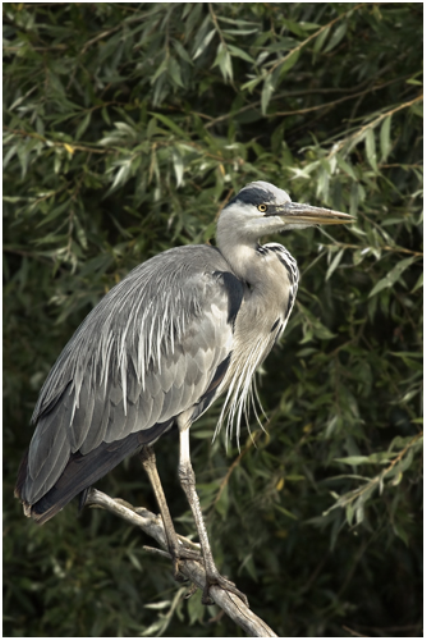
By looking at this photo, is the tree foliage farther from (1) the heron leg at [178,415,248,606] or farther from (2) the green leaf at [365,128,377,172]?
(1) the heron leg at [178,415,248,606]

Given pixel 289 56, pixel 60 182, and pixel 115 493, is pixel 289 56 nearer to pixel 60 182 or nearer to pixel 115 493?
pixel 60 182

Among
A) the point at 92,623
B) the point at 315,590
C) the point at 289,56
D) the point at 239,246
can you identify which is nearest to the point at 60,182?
the point at 289,56

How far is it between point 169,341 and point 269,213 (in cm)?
45

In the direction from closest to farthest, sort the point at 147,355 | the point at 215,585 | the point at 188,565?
the point at 215,585 < the point at 188,565 < the point at 147,355

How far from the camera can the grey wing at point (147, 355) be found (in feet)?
8.48

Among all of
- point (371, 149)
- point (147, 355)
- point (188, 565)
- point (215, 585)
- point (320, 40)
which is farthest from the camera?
point (320, 40)

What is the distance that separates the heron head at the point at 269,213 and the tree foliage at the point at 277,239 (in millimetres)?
355

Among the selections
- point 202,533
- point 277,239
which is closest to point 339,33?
point 277,239

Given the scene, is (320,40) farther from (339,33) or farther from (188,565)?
(188,565)

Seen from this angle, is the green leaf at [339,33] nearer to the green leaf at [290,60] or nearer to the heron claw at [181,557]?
the green leaf at [290,60]

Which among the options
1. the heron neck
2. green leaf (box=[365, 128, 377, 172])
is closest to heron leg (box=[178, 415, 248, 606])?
the heron neck

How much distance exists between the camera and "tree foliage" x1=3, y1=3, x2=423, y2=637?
10.7 feet

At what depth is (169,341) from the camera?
2.67m

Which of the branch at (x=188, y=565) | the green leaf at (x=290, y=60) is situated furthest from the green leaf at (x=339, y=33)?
the branch at (x=188, y=565)
